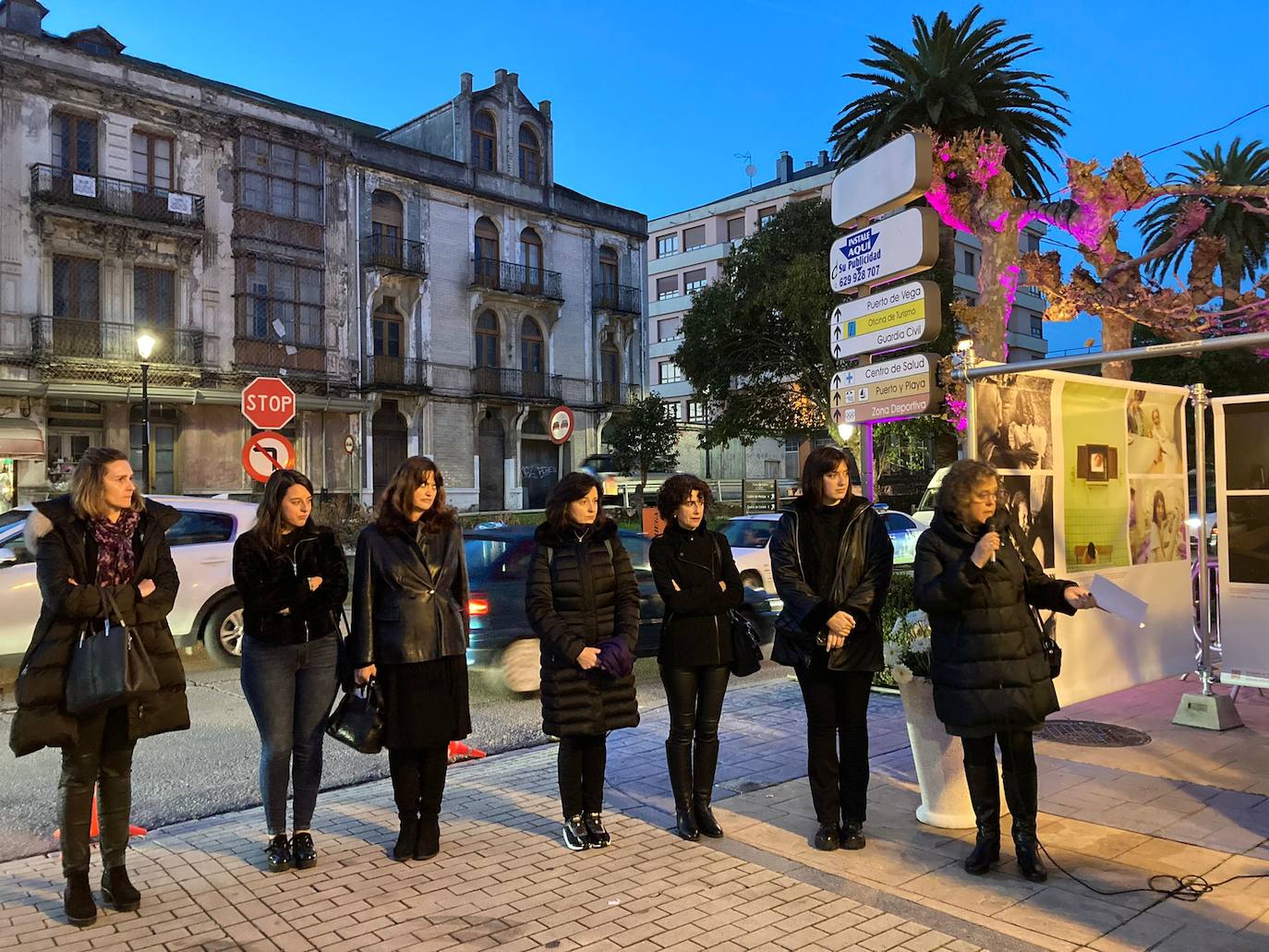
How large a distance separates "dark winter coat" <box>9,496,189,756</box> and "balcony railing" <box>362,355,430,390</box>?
28.6 meters

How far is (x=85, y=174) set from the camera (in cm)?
2652

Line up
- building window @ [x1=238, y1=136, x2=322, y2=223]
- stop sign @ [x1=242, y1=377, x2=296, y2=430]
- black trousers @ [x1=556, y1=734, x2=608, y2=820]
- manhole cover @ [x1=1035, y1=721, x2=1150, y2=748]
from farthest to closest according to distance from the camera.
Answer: building window @ [x1=238, y1=136, x2=322, y2=223]
stop sign @ [x1=242, y1=377, x2=296, y2=430]
manhole cover @ [x1=1035, y1=721, x2=1150, y2=748]
black trousers @ [x1=556, y1=734, x2=608, y2=820]

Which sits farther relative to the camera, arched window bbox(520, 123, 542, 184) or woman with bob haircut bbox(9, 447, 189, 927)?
arched window bbox(520, 123, 542, 184)

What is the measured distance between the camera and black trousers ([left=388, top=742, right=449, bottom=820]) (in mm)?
4629

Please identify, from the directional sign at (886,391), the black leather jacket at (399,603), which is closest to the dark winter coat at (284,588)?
the black leather jacket at (399,603)

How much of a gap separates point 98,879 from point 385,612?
1.73 meters

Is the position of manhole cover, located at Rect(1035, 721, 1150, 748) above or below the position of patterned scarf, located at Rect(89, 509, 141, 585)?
below

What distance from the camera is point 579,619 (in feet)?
15.6

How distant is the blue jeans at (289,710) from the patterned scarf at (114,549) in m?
0.66

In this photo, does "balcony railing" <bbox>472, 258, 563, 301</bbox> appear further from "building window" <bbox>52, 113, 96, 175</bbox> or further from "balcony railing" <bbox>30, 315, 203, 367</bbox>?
"building window" <bbox>52, 113, 96, 175</bbox>

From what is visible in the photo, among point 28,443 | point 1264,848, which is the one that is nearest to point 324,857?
point 1264,848

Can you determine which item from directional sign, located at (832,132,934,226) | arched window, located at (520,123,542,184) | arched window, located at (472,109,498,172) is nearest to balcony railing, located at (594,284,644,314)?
arched window, located at (520,123,542,184)

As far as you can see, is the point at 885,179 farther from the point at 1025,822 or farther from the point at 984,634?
the point at 1025,822

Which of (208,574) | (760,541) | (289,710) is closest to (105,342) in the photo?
(208,574)
